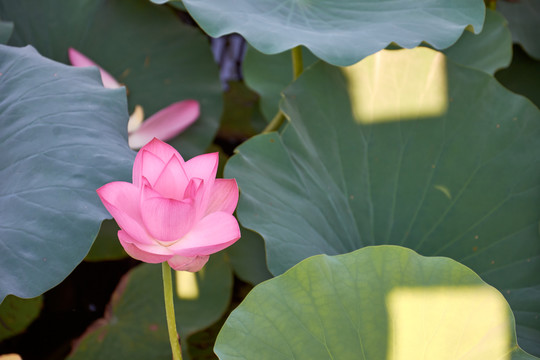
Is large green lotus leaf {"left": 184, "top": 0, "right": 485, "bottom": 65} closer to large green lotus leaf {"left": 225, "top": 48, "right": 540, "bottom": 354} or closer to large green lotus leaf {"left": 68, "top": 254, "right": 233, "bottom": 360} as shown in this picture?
large green lotus leaf {"left": 225, "top": 48, "right": 540, "bottom": 354}

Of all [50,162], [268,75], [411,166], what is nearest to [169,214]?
[50,162]

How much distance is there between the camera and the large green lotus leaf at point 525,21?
159 centimetres

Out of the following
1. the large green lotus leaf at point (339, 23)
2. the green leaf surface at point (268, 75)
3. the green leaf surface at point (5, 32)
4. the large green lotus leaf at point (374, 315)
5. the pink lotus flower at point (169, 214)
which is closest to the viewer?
the pink lotus flower at point (169, 214)

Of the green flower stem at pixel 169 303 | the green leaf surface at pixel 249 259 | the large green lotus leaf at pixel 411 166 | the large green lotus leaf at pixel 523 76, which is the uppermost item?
the green flower stem at pixel 169 303

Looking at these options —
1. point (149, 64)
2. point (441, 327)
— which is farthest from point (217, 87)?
point (441, 327)

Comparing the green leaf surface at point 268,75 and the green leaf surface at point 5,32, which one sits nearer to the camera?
the green leaf surface at point 5,32

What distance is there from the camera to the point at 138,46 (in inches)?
56.6

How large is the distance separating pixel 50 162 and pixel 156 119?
0.51 m

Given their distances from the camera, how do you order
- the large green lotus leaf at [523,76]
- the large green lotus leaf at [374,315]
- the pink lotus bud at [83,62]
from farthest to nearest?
1. the large green lotus leaf at [523,76]
2. the pink lotus bud at [83,62]
3. the large green lotus leaf at [374,315]

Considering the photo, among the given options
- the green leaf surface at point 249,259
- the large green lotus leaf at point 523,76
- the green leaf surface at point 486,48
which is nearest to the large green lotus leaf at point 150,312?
the green leaf surface at point 249,259

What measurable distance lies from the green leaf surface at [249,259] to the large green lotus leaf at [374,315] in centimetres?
57

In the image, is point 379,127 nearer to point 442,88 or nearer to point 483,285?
point 442,88

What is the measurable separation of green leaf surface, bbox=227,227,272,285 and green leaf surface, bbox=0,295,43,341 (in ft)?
1.60

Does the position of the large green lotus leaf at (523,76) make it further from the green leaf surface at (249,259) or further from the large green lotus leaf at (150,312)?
the large green lotus leaf at (150,312)
